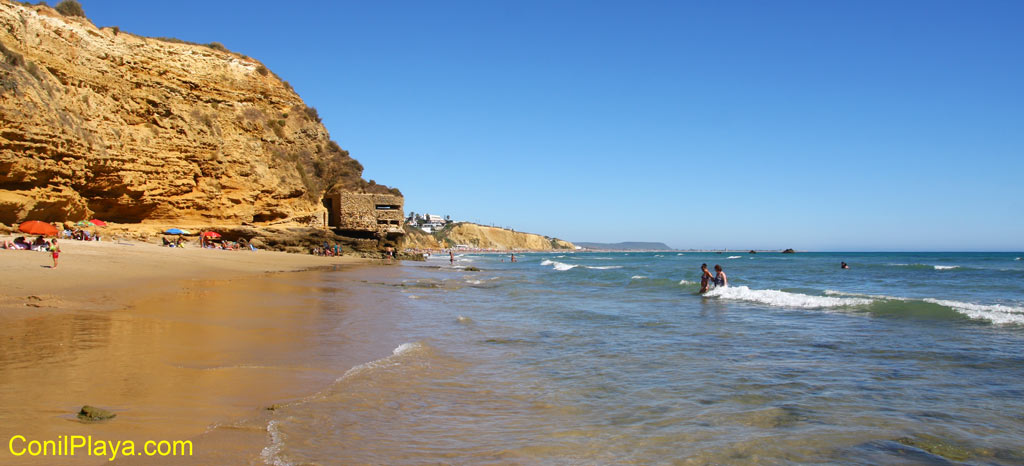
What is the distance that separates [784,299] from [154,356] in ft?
47.0

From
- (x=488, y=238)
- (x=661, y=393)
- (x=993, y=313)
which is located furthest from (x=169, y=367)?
(x=488, y=238)

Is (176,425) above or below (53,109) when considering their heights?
below


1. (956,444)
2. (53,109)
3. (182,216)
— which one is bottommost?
(956,444)

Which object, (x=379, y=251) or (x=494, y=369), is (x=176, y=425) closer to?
(x=494, y=369)

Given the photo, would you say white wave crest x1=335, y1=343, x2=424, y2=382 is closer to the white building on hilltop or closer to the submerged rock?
the submerged rock

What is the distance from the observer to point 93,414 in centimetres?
347

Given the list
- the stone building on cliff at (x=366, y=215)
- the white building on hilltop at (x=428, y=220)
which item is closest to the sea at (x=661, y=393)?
the stone building on cliff at (x=366, y=215)

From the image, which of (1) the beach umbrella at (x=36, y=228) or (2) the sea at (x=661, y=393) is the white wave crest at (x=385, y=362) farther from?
(1) the beach umbrella at (x=36, y=228)

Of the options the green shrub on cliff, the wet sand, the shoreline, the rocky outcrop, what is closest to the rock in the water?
the wet sand

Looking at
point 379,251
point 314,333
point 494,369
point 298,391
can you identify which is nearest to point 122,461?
point 298,391

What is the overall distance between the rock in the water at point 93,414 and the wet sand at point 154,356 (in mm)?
56

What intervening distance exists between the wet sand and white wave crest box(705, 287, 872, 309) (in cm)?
1046

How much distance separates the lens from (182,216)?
26.7 meters

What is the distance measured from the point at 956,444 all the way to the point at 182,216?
29.5m
